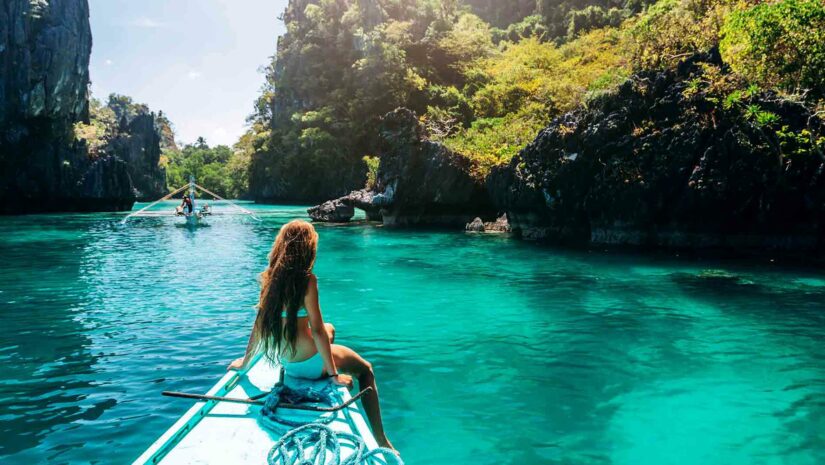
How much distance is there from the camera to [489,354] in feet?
25.1

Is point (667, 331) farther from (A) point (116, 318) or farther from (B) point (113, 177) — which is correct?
(B) point (113, 177)

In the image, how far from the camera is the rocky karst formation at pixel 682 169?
1574 cm

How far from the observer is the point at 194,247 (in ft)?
69.2

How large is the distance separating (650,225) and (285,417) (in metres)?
17.2

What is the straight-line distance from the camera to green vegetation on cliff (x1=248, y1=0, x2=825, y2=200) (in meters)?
16.3

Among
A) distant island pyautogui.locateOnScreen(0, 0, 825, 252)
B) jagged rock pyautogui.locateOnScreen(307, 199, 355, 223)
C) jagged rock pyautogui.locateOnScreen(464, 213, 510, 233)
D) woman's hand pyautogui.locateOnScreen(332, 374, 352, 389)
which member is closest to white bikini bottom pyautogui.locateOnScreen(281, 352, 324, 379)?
woman's hand pyautogui.locateOnScreen(332, 374, 352, 389)

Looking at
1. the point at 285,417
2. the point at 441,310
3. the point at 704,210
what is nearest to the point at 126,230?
the point at 441,310

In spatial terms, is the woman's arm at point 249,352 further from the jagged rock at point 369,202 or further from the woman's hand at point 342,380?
the jagged rock at point 369,202

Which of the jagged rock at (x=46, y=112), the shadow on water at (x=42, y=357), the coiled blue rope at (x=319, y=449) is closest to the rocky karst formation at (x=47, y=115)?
the jagged rock at (x=46, y=112)

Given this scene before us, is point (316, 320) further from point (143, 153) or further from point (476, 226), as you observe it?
point (143, 153)

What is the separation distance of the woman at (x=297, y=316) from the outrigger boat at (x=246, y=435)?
16 cm

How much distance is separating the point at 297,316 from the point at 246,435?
848 mm

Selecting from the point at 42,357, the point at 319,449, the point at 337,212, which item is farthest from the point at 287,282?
the point at 337,212

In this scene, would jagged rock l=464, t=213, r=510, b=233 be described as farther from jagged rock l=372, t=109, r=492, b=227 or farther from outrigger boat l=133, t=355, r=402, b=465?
outrigger boat l=133, t=355, r=402, b=465
